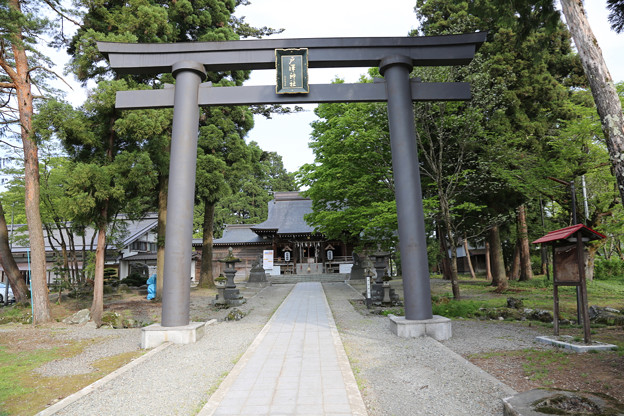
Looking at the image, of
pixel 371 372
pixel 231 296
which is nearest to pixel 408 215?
pixel 371 372

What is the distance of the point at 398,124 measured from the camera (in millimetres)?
7152

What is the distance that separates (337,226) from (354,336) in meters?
7.93

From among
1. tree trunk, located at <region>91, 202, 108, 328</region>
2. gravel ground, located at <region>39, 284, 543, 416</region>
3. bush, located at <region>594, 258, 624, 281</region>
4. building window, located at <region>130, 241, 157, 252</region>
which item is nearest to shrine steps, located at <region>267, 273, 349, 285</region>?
building window, located at <region>130, 241, 157, 252</region>

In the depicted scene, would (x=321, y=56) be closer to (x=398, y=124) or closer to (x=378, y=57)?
(x=378, y=57)

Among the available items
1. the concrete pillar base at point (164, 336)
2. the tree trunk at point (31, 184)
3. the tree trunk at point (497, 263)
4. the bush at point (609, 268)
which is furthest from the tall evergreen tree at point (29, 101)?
the bush at point (609, 268)

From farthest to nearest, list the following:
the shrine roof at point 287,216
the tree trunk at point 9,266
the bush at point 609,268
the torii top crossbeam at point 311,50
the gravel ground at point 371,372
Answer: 1. the shrine roof at point 287,216
2. the bush at point 609,268
3. the tree trunk at point 9,266
4. the torii top crossbeam at point 311,50
5. the gravel ground at point 371,372

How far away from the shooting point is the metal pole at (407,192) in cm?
672

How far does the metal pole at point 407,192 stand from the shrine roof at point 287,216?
19839mm

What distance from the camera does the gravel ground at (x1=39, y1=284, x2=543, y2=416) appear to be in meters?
3.64

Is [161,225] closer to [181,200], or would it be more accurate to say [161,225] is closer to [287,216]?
[181,200]

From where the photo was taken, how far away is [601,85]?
15.4 feet

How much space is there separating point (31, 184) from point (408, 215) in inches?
391

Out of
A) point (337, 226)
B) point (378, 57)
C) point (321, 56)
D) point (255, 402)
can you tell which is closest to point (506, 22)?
point (378, 57)

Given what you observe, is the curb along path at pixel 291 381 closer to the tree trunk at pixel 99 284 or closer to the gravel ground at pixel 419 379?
the gravel ground at pixel 419 379
